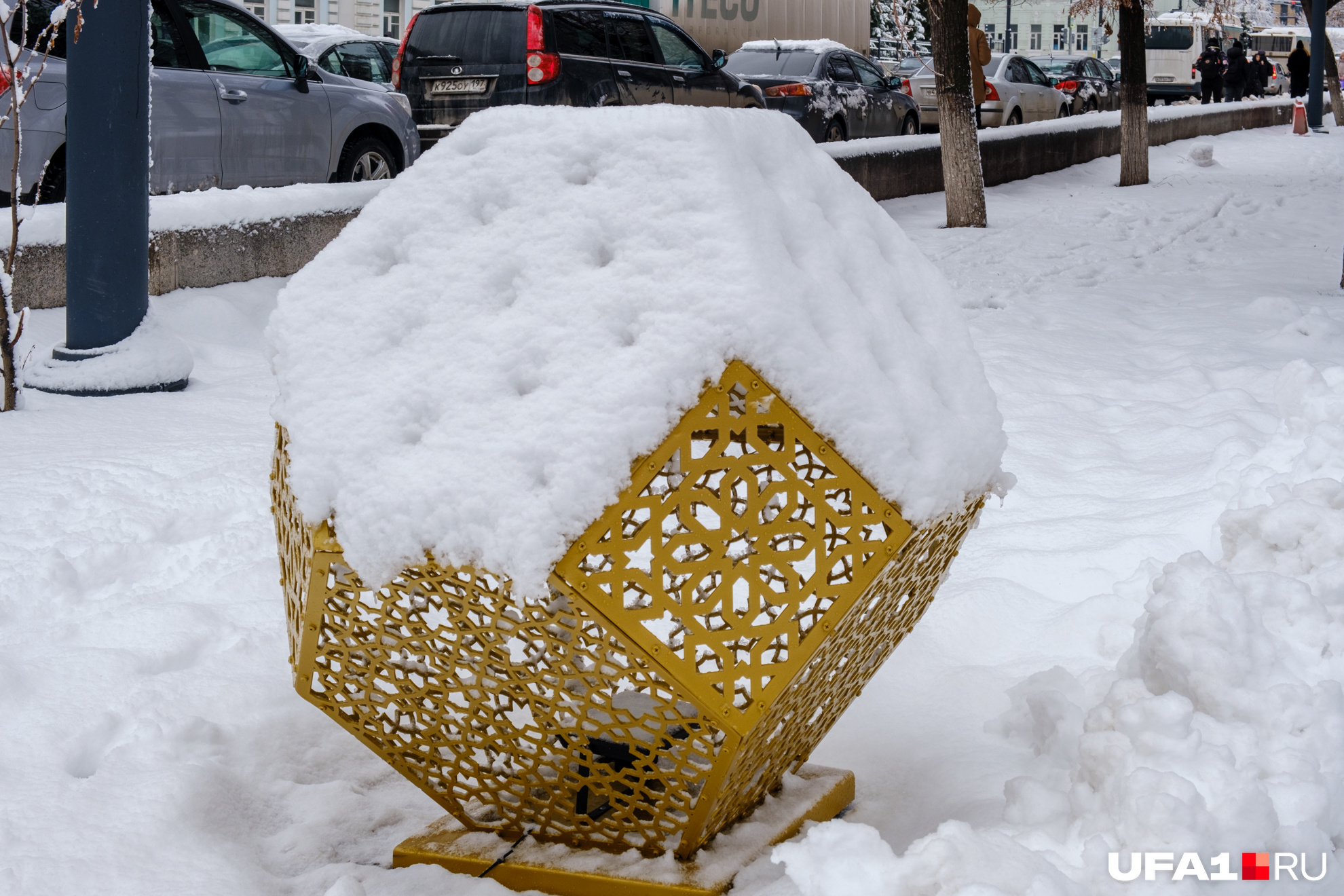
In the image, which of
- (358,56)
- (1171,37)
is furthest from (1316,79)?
(358,56)

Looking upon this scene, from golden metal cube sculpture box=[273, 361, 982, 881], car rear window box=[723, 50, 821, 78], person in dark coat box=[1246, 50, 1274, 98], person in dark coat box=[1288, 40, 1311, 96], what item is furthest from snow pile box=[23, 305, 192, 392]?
person in dark coat box=[1246, 50, 1274, 98]

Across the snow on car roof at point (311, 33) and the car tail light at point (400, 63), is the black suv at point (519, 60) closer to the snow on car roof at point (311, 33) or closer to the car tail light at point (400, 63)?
the car tail light at point (400, 63)

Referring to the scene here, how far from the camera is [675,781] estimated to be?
7.06ft

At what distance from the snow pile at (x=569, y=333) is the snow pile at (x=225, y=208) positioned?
13.7 feet

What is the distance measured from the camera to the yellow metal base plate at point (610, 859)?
87.3 inches

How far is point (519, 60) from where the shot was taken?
11.9 meters

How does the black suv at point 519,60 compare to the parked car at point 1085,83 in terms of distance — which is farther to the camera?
the parked car at point 1085,83

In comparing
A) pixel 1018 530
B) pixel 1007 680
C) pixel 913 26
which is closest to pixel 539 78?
pixel 1018 530

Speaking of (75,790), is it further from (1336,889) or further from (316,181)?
(316,181)

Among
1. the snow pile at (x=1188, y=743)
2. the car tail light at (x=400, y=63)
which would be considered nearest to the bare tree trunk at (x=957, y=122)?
the car tail light at (x=400, y=63)

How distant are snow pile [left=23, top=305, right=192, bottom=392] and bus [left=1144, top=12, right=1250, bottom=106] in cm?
3622

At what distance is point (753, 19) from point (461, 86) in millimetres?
13361

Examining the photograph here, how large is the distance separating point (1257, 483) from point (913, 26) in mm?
45625

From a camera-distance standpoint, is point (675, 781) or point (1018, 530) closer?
point (675, 781)
